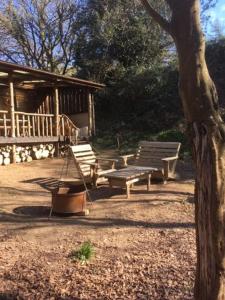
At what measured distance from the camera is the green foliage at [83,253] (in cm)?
449

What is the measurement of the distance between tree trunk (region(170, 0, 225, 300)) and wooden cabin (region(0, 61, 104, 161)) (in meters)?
10.0

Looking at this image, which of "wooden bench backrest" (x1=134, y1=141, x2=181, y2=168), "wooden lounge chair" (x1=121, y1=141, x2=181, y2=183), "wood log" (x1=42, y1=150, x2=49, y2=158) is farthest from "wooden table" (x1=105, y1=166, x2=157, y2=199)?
"wood log" (x1=42, y1=150, x2=49, y2=158)

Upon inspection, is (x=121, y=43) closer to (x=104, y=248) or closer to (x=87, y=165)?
(x=87, y=165)

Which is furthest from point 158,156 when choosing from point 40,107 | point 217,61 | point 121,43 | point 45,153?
point 121,43

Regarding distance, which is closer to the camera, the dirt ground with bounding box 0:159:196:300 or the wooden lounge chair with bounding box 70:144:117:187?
the dirt ground with bounding box 0:159:196:300

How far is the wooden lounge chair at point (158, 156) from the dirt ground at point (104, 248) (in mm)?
1283

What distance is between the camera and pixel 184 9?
276 cm

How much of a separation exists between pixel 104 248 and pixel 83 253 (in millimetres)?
404

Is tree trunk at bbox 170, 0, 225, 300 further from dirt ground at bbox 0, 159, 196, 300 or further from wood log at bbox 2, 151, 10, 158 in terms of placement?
wood log at bbox 2, 151, 10, 158

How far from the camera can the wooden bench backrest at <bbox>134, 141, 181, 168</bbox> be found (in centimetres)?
962

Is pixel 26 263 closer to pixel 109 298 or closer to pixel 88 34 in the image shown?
pixel 109 298

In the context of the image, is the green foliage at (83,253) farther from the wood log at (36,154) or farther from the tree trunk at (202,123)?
the wood log at (36,154)

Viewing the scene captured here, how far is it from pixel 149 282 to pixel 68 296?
80 cm

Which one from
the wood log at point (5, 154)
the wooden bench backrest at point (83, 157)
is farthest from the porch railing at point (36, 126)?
the wooden bench backrest at point (83, 157)
